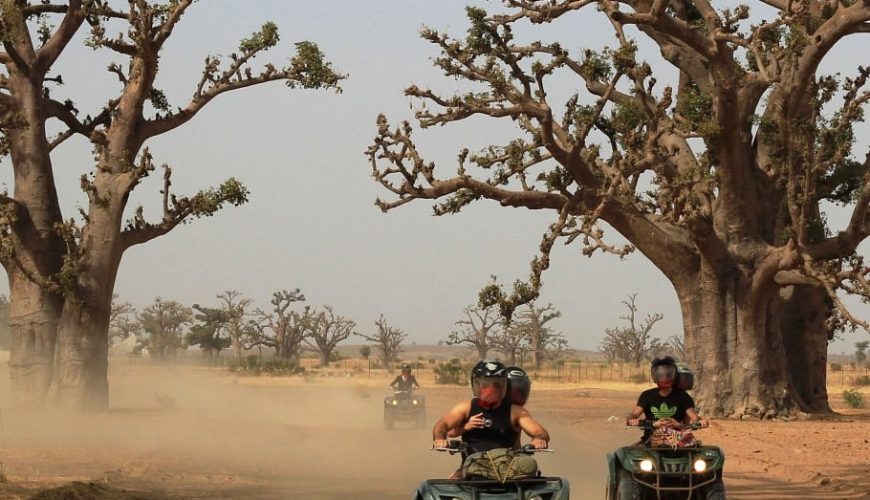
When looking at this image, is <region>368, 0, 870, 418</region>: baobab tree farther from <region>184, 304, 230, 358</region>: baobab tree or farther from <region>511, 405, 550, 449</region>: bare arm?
<region>184, 304, 230, 358</region>: baobab tree

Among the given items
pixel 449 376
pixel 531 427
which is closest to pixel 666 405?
pixel 531 427

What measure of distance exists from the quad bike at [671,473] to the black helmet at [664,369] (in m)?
0.73

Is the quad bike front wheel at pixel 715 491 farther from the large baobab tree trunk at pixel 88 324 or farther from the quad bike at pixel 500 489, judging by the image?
the large baobab tree trunk at pixel 88 324

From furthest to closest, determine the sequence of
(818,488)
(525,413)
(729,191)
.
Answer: (729,191) < (818,488) < (525,413)

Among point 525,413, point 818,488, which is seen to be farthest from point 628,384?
point 525,413

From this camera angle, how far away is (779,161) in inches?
1240

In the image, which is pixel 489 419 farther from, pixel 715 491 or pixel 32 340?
pixel 32 340

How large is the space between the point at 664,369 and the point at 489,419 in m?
2.92

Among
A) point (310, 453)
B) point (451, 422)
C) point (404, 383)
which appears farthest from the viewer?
point (404, 383)

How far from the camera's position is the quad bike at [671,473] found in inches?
420

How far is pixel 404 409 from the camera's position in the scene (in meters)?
27.3

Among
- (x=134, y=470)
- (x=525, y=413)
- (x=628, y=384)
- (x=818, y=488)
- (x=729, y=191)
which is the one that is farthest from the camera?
(x=628, y=384)

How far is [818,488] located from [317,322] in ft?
272

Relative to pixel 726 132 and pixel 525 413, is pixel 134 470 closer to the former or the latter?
pixel 525 413
